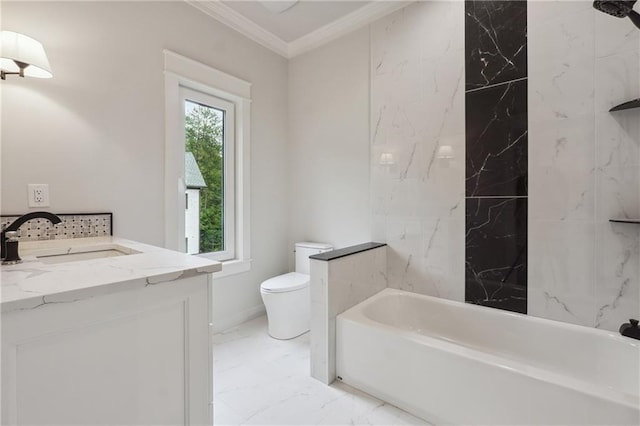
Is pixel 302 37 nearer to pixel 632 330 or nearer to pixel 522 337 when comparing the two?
pixel 522 337

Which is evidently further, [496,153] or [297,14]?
[297,14]

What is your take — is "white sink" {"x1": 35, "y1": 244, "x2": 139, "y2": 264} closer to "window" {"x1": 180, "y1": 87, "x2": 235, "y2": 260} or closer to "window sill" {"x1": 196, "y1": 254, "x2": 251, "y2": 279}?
"window" {"x1": 180, "y1": 87, "x2": 235, "y2": 260}

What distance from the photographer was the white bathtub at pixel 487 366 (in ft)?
3.92

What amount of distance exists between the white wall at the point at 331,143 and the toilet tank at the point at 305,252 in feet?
0.38

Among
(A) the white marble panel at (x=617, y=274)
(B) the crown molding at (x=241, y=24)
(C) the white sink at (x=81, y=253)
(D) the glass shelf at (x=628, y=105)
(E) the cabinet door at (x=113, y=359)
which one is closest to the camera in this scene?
(E) the cabinet door at (x=113, y=359)

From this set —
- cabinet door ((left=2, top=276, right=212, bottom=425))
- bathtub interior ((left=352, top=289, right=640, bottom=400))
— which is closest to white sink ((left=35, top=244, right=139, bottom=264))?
cabinet door ((left=2, top=276, right=212, bottom=425))

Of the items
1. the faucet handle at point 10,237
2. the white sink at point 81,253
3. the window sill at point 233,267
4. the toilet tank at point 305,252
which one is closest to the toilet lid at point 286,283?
the toilet tank at point 305,252

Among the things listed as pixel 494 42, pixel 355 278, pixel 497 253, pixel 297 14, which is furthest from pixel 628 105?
pixel 297 14

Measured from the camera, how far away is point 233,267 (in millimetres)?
2582

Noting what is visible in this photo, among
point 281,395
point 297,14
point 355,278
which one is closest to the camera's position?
point 281,395

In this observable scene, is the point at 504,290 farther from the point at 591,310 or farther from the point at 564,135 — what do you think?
the point at 564,135

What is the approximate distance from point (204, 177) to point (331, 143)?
45.9 inches

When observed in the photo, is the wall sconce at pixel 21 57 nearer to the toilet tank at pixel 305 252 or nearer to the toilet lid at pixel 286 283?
the toilet lid at pixel 286 283

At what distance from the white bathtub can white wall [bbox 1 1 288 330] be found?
4.49ft
